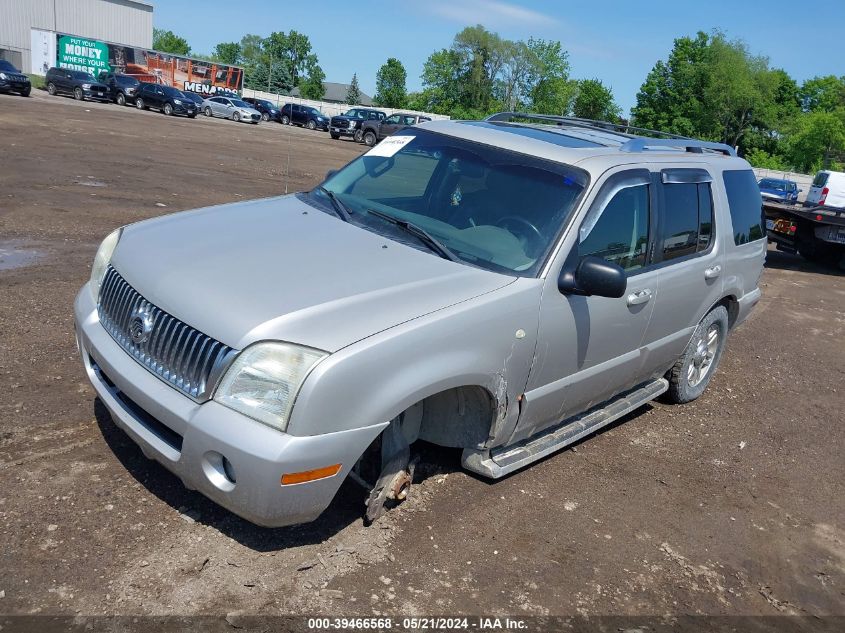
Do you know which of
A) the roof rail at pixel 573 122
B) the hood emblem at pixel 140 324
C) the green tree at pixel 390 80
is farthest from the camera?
the green tree at pixel 390 80

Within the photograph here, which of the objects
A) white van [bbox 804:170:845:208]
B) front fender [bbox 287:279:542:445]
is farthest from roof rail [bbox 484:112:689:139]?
white van [bbox 804:170:845:208]

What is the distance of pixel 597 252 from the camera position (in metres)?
4.14

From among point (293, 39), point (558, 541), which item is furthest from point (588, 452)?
point (293, 39)

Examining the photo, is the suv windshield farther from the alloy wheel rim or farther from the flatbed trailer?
the flatbed trailer

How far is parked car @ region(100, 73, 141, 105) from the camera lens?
136 ft

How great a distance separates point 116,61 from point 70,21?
60.1 ft

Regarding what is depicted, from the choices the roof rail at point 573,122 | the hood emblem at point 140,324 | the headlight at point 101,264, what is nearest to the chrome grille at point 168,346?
the hood emblem at point 140,324

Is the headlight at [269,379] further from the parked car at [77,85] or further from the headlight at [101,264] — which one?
the parked car at [77,85]

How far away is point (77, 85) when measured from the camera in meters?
40.6

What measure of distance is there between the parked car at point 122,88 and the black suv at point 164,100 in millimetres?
626

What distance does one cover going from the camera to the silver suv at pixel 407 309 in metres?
2.94

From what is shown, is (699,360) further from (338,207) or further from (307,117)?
(307,117)

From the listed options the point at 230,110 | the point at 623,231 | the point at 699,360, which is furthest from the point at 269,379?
the point at 230,110

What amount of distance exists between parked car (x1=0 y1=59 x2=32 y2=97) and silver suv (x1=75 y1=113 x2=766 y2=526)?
3803 centimetres
